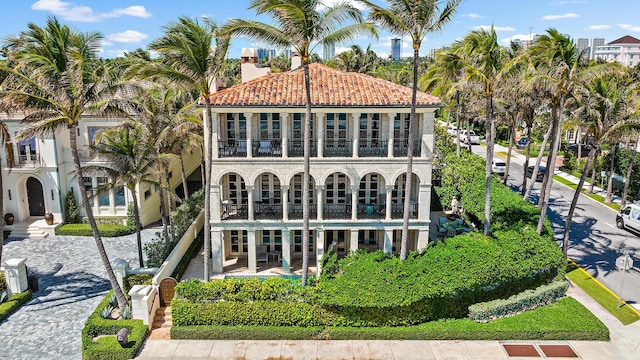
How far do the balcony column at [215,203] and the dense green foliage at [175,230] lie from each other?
9.88 feet

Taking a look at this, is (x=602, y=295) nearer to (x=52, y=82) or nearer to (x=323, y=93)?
(x=323, y=93)

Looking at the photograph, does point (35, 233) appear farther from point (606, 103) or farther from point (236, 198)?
point (606, 103)

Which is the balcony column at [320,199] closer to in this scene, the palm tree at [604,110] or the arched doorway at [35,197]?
the palm tree at [604,110]

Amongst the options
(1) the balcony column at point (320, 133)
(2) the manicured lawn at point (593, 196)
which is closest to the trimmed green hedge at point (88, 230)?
(1) the balcony column at point (320, 133)

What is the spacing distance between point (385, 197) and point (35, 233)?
2247 cm

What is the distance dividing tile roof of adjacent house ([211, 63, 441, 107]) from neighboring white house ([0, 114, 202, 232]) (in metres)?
11.3

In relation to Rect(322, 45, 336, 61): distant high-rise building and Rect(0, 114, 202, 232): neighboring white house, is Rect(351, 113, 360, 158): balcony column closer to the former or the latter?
Rect(322, 45, 336, 61): distant high-rise building

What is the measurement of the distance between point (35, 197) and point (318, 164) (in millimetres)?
20900

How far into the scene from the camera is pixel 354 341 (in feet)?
68.3

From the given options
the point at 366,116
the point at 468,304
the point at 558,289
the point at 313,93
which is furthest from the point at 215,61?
the point at 558,289

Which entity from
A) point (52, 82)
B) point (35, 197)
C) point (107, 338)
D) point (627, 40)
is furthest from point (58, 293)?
point (627, 40)

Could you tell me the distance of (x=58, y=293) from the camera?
2450 cm

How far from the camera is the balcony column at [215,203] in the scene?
85.7ft

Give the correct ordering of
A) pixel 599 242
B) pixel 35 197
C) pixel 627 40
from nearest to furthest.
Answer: pixel 599 242 < pixel 35 197 < pixel 627 40
